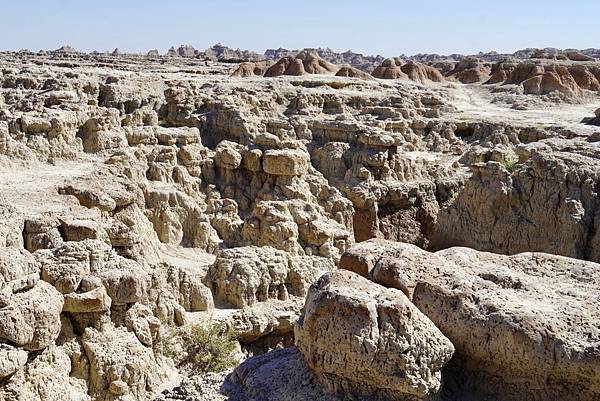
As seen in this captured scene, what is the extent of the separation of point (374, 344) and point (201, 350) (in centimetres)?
352

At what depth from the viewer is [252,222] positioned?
13062 millimetres

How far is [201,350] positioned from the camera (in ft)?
28.1

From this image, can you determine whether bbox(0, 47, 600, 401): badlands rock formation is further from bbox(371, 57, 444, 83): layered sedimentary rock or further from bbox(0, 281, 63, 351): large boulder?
bbox(371, 57, 444, 83): layered sedimentary rock

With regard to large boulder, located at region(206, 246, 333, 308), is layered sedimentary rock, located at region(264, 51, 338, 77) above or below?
above

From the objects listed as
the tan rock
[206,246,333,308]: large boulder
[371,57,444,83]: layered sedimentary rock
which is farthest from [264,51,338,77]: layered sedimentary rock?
[206,246,333,308]: large boulder

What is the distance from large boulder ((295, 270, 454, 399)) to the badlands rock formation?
2cm

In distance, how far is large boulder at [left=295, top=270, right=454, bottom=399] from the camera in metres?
5.69

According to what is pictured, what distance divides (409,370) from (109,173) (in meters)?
9.75

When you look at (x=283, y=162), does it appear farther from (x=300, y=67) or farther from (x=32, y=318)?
(x=300, y=67)

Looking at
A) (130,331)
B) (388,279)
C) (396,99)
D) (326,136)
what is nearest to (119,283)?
(130,331)

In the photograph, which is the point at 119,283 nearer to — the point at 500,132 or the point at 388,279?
the point at 388,279

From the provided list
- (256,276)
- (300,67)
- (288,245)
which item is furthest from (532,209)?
(300,67)

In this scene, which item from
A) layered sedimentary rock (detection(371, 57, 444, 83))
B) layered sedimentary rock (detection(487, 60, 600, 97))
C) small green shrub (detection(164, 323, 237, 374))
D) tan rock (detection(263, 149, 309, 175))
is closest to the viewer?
small green shrub (detection(164, 323, 237, 374))

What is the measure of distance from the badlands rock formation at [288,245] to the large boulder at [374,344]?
2cm
